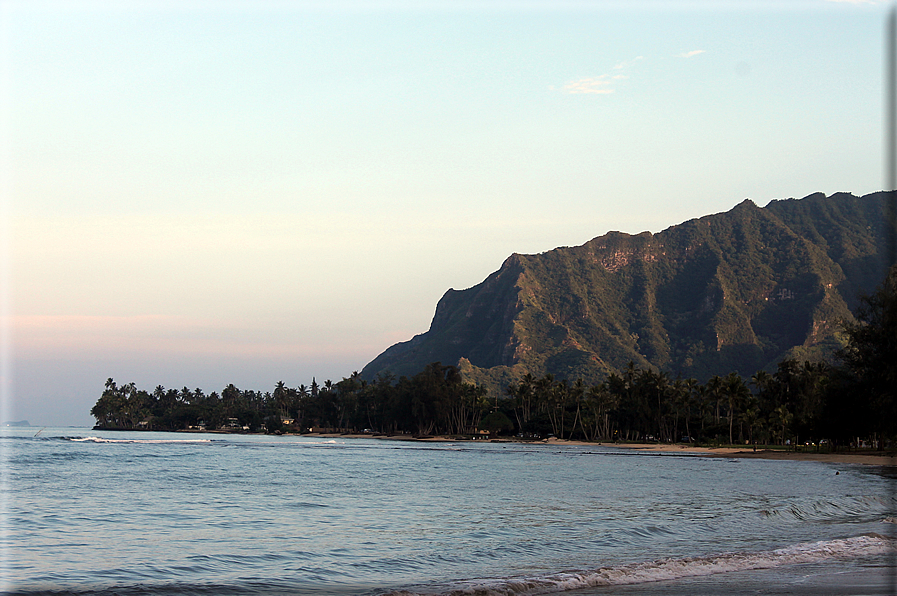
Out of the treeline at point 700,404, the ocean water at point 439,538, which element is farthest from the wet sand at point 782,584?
the treeline at point 700,404

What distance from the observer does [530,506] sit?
107ft

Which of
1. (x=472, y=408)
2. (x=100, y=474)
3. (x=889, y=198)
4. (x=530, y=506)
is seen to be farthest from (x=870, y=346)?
(x=472, y=408)

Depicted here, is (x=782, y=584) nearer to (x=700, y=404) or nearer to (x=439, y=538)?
(x=439, y=538)

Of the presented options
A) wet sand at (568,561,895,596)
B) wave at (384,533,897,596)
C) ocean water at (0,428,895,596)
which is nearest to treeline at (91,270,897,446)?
ocean water at (0,428,895,596)

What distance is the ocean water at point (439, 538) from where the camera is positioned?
15.4 m

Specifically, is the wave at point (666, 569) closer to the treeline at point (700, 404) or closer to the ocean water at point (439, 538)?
the ocean water at point (439, 538)

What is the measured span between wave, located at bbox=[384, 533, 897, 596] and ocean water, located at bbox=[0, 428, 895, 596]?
55 mm

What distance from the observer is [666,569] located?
16.6 m

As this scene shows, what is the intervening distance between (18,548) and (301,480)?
96.0 feet

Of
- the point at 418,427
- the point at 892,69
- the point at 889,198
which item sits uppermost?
the point at 892,69

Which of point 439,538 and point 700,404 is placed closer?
point 439,538

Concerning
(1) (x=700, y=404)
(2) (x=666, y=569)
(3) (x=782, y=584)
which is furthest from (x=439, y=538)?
(1) (x=700, y=404)

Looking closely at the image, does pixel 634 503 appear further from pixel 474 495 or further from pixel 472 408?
pixel 472 408

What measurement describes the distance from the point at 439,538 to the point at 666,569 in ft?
26.0
